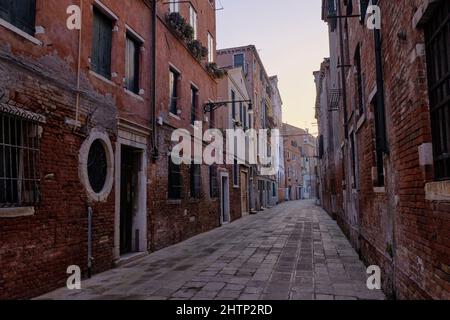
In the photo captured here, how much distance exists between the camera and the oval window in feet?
22.7

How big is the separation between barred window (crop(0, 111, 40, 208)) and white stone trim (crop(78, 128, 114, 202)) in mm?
1085

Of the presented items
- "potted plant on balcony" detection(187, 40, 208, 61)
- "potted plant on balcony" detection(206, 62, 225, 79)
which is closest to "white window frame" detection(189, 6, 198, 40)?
"potted plant on balcony" detection(187, 40, 208, 61)

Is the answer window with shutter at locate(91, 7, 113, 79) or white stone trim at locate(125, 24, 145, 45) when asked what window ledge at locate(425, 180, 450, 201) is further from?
white stone trim at locate(125, 24, 145, 45)

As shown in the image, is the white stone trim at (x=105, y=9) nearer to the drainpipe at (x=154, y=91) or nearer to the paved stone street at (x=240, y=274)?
the drainpipe at (x=154, y=91)

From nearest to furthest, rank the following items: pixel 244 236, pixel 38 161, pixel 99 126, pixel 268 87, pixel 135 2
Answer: pixel 38 161
pixel 99 126
pixel 135 2
pixel 244 236
pixel 268 87

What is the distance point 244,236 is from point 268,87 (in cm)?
2779

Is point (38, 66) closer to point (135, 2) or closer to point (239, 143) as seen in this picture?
point (135, 2)

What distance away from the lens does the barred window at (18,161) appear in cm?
505

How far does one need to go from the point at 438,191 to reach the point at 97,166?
19.5 ft

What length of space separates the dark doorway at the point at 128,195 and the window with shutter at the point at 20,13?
3.52m

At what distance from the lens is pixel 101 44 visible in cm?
760

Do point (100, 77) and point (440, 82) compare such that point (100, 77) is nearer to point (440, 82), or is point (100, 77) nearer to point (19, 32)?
point (19, 32)
